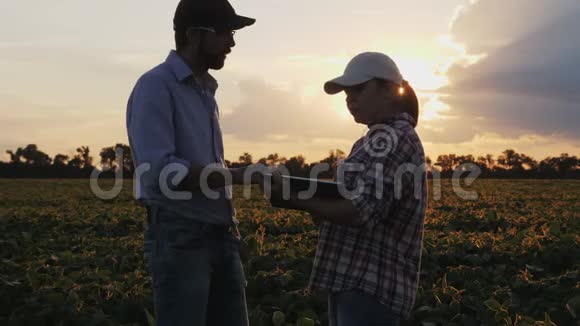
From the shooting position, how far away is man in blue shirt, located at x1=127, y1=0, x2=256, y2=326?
2.83m

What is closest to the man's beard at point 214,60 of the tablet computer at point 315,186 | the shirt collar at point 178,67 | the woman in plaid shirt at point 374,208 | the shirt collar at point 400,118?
the shirt collar at point 178,67

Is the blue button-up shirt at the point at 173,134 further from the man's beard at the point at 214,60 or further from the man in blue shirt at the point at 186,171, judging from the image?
the man's beard at the point at 214,60

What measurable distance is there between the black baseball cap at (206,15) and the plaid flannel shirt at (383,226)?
0.81 metres

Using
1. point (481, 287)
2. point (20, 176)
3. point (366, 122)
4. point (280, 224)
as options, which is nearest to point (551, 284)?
point (481, 287)

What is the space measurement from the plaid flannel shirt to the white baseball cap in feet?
0.61

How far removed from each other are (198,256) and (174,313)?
0.27 meters

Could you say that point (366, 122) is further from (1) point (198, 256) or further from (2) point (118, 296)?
(2) point (118, 296)

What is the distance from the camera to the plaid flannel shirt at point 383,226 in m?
2.71

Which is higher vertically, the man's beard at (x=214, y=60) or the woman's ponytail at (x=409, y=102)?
the man's beard at (x=214, y=60)

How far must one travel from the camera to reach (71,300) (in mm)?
5598

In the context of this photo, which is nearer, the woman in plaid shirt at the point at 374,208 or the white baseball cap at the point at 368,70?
the woman in plaid shirt at the point at 374,208

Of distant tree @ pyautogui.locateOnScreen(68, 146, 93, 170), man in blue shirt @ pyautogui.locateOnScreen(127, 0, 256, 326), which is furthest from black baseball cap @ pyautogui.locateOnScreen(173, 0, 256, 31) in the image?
distant tree @ pyautogui.locateOnScreen(68, 146, 93, 170)

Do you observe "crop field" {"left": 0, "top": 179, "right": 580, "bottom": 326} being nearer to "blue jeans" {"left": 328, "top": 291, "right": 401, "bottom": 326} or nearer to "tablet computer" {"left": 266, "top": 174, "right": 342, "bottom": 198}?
"blue jeans" {"left": 328, "top": 291, "right": 401, "bottom": 326}

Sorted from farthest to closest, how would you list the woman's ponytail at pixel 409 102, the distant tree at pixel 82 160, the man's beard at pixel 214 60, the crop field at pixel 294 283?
the distant tree at pixel 82 160 < the crop field at pixel 294 283 < the man's beard at pixel 214 60 < the woman's ponytail at pixel 409 102
